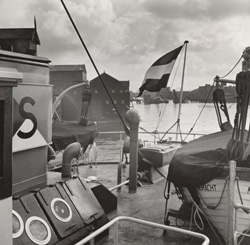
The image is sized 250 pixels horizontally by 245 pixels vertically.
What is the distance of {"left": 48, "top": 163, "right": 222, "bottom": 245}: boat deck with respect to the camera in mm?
7422

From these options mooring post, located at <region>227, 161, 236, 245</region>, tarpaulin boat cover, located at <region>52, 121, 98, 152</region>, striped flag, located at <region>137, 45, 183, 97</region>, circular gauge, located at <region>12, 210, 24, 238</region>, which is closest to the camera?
circular gauge, located at <region>12, 210, 24, 238</region>

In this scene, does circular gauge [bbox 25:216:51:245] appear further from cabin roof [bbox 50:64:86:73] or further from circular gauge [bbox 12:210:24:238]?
cabin roof [bbox 50:64:86:73]

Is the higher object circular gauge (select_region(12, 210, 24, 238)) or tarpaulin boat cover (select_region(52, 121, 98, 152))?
tarpaulin boat cover (select_region(52, 121, 98, 152))

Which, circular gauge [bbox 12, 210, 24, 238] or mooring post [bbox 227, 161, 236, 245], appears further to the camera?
mooring post [bbox 227, 161, 236, 245]

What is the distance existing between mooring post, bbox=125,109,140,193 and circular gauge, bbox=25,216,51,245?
16.0 ft

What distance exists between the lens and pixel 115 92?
71.4m

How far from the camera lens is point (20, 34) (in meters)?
9.05

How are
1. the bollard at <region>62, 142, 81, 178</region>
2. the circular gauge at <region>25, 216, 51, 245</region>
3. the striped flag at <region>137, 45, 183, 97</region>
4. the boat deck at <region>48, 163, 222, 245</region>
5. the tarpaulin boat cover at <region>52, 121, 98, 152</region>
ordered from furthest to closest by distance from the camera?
the striped flag at <region>137, 45, 183, 97</region>
the tarpaulin boat cover at <region>52, 121, 98, 152</region>
the bollard at <region>62, 142, 81, 178</region>
the boat deck at <region>48, 163, 222, 245</region>
the circular gauge at <region>25, 216, 51, 245</region>

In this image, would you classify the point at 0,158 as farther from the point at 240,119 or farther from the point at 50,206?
the point at 240,119

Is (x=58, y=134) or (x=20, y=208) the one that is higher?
(x=58, y=134)

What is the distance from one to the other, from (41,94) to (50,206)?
7.62 feet

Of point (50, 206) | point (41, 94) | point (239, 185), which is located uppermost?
point (41, 94)

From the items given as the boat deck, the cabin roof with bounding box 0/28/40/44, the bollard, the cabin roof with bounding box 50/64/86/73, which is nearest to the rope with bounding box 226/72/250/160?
the boat deck

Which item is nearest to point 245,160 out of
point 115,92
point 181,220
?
point 181,220
